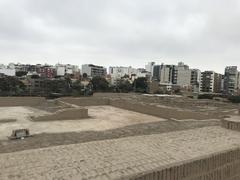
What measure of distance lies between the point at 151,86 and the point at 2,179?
5043 cm

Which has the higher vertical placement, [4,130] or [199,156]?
[199,156]

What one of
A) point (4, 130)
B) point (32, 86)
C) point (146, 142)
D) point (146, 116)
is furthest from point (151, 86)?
point (146, 142)

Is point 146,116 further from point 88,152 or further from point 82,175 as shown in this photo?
point 82,175

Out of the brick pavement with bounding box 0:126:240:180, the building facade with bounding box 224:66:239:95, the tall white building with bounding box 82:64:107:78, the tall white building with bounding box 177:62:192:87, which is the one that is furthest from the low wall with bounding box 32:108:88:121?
the tall white building with bounding box 82:64:107:78

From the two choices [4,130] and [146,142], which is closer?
[146,142]

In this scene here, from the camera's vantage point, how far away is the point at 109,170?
4078 mm

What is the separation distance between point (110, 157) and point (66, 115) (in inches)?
372

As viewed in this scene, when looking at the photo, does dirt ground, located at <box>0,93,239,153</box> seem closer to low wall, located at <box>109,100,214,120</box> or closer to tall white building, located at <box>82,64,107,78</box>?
low wall, located at <box>109,100,214,120</box>

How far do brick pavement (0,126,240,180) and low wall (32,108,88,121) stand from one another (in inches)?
311

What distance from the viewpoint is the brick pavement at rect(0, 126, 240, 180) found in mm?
3941

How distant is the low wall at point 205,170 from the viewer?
424 centimetres

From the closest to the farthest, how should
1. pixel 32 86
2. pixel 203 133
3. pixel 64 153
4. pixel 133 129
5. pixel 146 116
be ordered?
pixel 64 153
pixel 203 133
pixel 133 129
pixel 146 116
pixel 32 86

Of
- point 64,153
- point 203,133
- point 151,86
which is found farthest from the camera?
point 151,86

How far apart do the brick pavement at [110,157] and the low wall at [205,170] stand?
0.31ft
